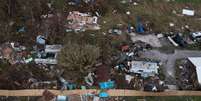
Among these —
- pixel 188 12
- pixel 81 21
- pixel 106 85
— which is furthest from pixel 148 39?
pixel 106 85

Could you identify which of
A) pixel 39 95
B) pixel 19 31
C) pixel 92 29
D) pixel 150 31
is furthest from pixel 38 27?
pixel 150 31

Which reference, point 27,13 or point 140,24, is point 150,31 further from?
point 27,13

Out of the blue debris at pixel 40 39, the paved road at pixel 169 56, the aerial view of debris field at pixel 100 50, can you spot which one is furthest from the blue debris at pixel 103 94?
the blue debris at pixel 40 39

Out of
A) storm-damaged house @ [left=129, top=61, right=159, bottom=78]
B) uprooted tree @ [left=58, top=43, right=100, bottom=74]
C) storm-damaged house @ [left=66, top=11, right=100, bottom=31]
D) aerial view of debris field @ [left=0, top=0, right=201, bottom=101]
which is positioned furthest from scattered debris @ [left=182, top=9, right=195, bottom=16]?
uprooted tree @ [left=58, top=43, right=100, bottom=74]

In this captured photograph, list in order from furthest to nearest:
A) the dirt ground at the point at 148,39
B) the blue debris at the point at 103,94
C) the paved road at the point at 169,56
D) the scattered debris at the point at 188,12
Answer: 1. the scattered debris at the point at 188,12
2. the dirt ground at the point at 148,39
3. the paved road at the point at 169,56
4. the blue debris at the point at 103,94

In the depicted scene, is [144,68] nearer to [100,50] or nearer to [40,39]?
[100,50]

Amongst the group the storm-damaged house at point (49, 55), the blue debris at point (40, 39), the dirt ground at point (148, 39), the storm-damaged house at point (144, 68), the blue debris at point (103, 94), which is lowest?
the blue debris at point (103, 94)

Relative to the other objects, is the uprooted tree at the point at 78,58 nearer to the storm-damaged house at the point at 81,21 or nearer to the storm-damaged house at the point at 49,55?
the storm-damaged house at the point at 49,55

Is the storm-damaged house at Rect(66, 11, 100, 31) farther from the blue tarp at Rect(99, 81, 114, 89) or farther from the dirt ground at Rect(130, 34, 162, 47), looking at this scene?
the blue tarp at Rect(99, 81, 114, 89)
